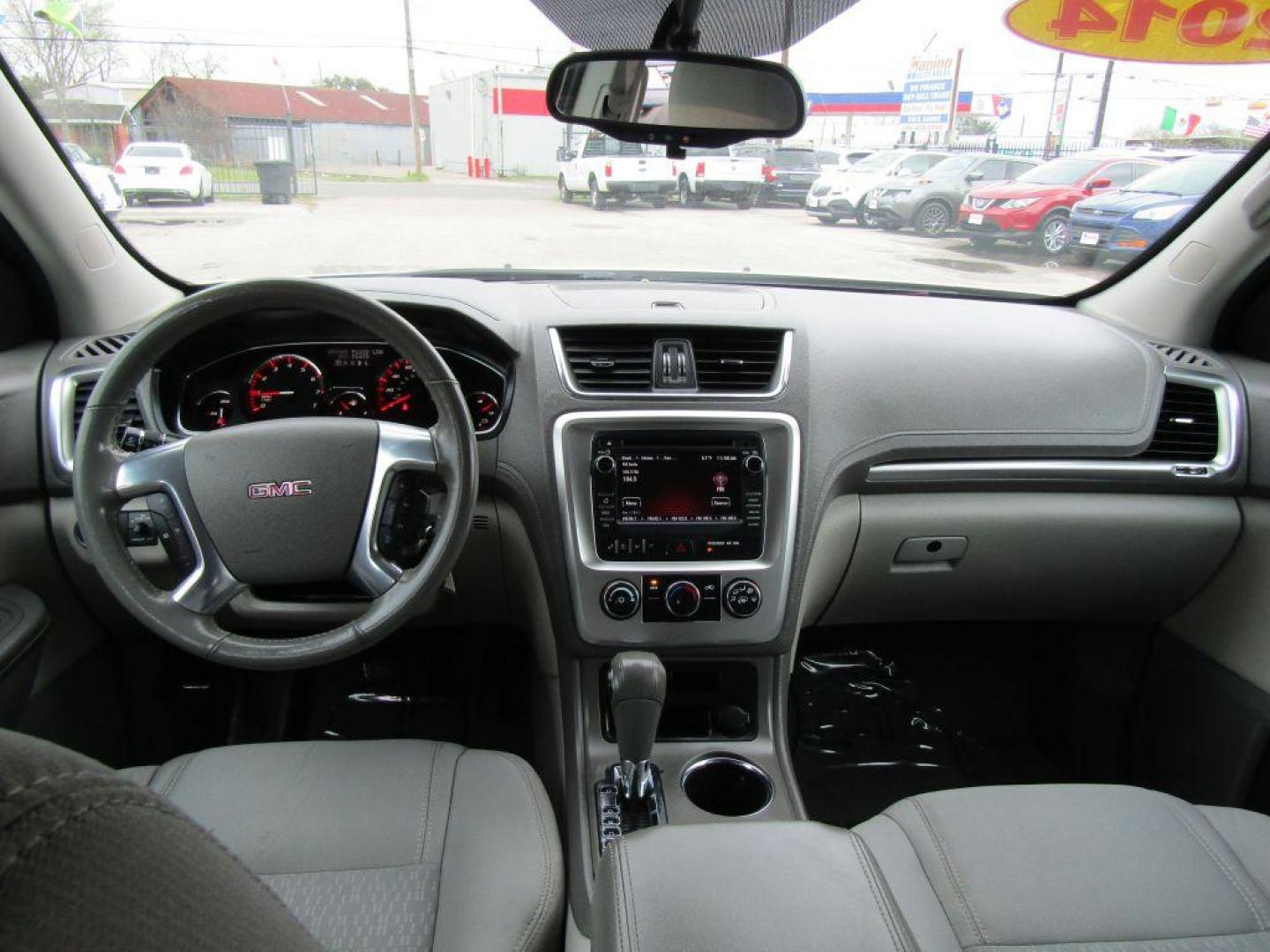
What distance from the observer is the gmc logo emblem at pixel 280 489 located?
1.66 metres

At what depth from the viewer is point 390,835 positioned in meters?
1.53

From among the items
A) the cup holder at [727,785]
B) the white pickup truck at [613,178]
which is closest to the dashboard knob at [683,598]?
the cup holder at [727,785]

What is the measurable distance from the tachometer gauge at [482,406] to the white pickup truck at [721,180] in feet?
3.32

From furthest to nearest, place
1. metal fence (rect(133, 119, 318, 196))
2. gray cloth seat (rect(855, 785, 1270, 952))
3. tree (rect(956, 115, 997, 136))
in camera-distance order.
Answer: tree (rect(956, 115, 997, 136)) → metal fence (rect(133, 119, 318, 196)) → gray cloth seat (rect(855, 785, 1270, 952))

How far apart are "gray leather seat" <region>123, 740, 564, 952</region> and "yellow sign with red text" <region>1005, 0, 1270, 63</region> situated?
221cm

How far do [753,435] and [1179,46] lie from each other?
1.51 m

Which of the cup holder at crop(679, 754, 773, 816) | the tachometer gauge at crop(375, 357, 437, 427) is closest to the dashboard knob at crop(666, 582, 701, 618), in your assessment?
the cup holder at crop(679, 754, 773, 816)

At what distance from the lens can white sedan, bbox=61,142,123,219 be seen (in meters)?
2.24

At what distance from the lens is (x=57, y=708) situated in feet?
7.55

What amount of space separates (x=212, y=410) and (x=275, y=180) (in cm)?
104

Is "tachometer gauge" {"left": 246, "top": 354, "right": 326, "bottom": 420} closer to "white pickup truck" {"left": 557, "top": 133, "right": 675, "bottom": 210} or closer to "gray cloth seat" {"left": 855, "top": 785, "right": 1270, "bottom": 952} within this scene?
"white pickup truck" {"left": 557, "top": 133, "right": 675, "bottom": 210}

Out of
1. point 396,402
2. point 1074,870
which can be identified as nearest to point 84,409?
point 396,402

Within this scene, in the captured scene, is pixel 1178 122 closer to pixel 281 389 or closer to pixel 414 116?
pixel 414 116

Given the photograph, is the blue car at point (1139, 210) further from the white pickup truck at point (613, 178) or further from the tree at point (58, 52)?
the tree at point (58, 52)
